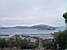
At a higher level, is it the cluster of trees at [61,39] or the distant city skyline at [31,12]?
the distant city skyline at [31,12]

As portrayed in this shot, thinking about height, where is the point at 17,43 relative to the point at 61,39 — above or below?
below

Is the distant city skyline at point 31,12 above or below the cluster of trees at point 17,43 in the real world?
above

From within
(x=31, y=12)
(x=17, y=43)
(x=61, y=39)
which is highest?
(x=31, y=12)

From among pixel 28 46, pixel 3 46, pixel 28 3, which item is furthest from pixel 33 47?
pixel 28 3

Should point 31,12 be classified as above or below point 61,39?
above

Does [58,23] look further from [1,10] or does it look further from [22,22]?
[1,10]

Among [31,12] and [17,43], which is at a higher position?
[31,12]

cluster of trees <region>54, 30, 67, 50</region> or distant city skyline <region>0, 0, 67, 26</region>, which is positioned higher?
distant city skyline <region>0, 0, 67, 26</region>

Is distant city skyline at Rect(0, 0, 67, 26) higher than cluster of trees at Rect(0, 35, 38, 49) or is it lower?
higher
